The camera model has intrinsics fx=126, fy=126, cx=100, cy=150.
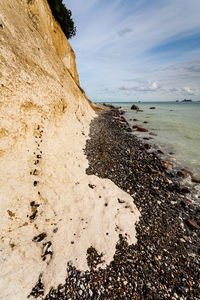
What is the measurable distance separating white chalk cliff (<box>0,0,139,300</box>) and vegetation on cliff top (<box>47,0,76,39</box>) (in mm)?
15610

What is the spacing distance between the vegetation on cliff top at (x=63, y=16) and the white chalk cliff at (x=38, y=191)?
15.6 meters

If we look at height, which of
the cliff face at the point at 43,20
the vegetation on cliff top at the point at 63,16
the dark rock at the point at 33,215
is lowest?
the dark rock at the point at 33,215

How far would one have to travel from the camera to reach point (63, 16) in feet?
71.4

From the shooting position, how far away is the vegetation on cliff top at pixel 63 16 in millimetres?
19844

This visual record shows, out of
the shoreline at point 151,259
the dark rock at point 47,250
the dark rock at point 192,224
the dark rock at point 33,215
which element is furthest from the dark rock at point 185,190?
the dark rock at point 33,215

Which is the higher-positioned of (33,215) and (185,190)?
(33,215)

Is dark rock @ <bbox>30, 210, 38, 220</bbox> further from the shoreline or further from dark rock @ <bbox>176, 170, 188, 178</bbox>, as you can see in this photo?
dark rock @ <bbox>176, 170, 188, 178</bbox>

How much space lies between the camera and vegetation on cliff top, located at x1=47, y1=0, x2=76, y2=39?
65.1 feet

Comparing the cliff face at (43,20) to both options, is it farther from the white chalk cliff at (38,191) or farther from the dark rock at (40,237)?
the dark rock at (40,237)

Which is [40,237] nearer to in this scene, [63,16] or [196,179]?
[196,179]

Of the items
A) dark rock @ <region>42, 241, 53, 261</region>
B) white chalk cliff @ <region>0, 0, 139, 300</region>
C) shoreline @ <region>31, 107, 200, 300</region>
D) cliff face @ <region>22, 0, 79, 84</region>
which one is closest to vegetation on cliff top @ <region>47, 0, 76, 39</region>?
cliff face @ <region>22, 0, 79, 84</region>

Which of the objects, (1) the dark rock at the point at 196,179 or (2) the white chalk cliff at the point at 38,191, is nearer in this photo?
(2) the white chalk cliff at the point at 38,191

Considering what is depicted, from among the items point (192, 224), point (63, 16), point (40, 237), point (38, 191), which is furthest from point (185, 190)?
point (63, 16)

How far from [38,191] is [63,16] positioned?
2998 centimetres
